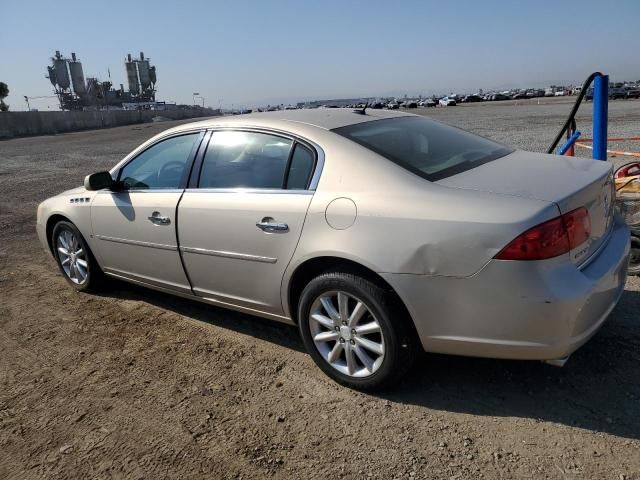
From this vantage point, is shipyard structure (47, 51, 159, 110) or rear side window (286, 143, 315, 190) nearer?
rear side window (286, 143, 315, 190)

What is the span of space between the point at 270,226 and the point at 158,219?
1.13 metres

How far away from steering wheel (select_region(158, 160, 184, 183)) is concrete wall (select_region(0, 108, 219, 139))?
47.7 meters

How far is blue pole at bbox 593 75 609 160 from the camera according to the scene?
4977 millimetres

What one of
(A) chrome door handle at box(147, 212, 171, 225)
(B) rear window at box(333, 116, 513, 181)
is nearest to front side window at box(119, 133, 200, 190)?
(A) chrome door handle at box(147, 212, 171, 225)

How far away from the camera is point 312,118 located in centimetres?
358

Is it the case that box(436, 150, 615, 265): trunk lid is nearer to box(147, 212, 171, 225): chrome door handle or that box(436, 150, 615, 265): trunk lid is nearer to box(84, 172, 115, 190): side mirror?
box(147, 212, 171, 225): chrome door handle

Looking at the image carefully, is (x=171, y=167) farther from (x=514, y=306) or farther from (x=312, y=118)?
(x=514, y=306)

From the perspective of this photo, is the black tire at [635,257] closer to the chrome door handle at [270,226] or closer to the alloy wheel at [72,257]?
the chrome door handle at [270,226]

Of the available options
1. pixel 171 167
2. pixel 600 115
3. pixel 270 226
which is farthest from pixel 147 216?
pixel 600 115

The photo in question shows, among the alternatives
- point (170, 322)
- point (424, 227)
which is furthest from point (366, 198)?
point (170, 322)

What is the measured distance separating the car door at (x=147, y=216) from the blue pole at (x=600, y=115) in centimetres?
368

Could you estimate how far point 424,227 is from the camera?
101 inches

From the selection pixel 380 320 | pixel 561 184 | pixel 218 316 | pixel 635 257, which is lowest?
pixel 218 316

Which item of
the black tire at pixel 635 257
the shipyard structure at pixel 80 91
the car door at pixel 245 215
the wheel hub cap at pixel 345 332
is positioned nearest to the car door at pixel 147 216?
the car door at pixel 245 215
